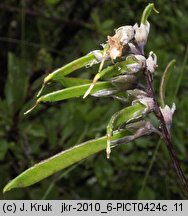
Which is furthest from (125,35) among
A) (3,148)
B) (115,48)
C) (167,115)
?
(3,148)

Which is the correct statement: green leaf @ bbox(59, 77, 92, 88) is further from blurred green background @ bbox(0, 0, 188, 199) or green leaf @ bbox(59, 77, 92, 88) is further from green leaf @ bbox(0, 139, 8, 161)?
green leaf @ bbox(0, 139, 8, 161)

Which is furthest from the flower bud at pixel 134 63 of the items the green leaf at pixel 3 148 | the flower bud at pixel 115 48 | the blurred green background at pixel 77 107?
the green leaf at pixel 3 148

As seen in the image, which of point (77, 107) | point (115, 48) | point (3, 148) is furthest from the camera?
point (77, 107)

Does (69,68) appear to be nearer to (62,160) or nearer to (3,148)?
(62,160)

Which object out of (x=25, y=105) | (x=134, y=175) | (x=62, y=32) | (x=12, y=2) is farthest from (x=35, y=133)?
(x=12, y=2)

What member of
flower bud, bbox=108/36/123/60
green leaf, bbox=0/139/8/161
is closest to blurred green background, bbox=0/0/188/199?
green leaf, bbox=0/139/8/161

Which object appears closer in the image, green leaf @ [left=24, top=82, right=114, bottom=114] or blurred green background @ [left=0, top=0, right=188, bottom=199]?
green leaf @ [left=24, top=82, right=114, bottom=114]

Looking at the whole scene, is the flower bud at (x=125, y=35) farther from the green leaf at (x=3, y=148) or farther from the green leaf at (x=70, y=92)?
the green leaf at (x=3, y=148)
